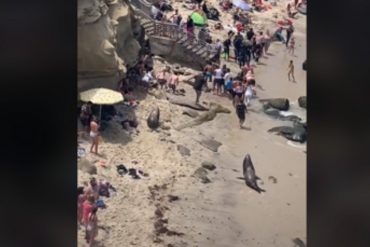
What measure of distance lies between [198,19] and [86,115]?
74.4 inches

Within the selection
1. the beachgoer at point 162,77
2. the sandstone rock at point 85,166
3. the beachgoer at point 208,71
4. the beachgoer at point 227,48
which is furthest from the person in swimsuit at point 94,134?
the beachgoer at point 227,48

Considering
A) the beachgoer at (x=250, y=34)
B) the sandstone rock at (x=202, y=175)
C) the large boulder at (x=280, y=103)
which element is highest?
the beachgoer at (x=250, y=34)

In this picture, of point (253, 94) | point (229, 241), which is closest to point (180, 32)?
point (253, 94)

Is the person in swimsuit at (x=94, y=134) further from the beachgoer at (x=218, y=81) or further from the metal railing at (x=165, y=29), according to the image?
the beachgoer at (x=218, y=81)

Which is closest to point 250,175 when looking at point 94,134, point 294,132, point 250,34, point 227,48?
point 294,132

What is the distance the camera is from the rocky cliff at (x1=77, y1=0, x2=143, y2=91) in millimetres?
8188

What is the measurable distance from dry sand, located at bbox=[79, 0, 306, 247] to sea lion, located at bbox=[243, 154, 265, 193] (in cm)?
6

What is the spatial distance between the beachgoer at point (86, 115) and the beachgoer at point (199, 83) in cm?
132

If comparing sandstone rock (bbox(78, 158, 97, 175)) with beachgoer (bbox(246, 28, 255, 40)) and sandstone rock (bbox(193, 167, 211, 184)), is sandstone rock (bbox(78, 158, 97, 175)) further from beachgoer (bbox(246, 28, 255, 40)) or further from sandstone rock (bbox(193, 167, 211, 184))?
beachgoer (bbox(246, 28, 255, 40))

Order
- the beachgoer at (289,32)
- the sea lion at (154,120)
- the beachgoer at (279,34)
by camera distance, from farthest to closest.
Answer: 1. the beachgoer at (279,34)
2. the beachgoer at (289,32)
3. the sea lion at (154,120)

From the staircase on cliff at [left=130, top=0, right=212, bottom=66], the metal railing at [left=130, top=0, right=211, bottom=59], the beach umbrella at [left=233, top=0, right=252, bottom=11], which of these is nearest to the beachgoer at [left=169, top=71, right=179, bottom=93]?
the staircase on cliff at [left=130, top=0, right=212, bottom=66]

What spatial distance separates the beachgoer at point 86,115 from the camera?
26.7 ft
